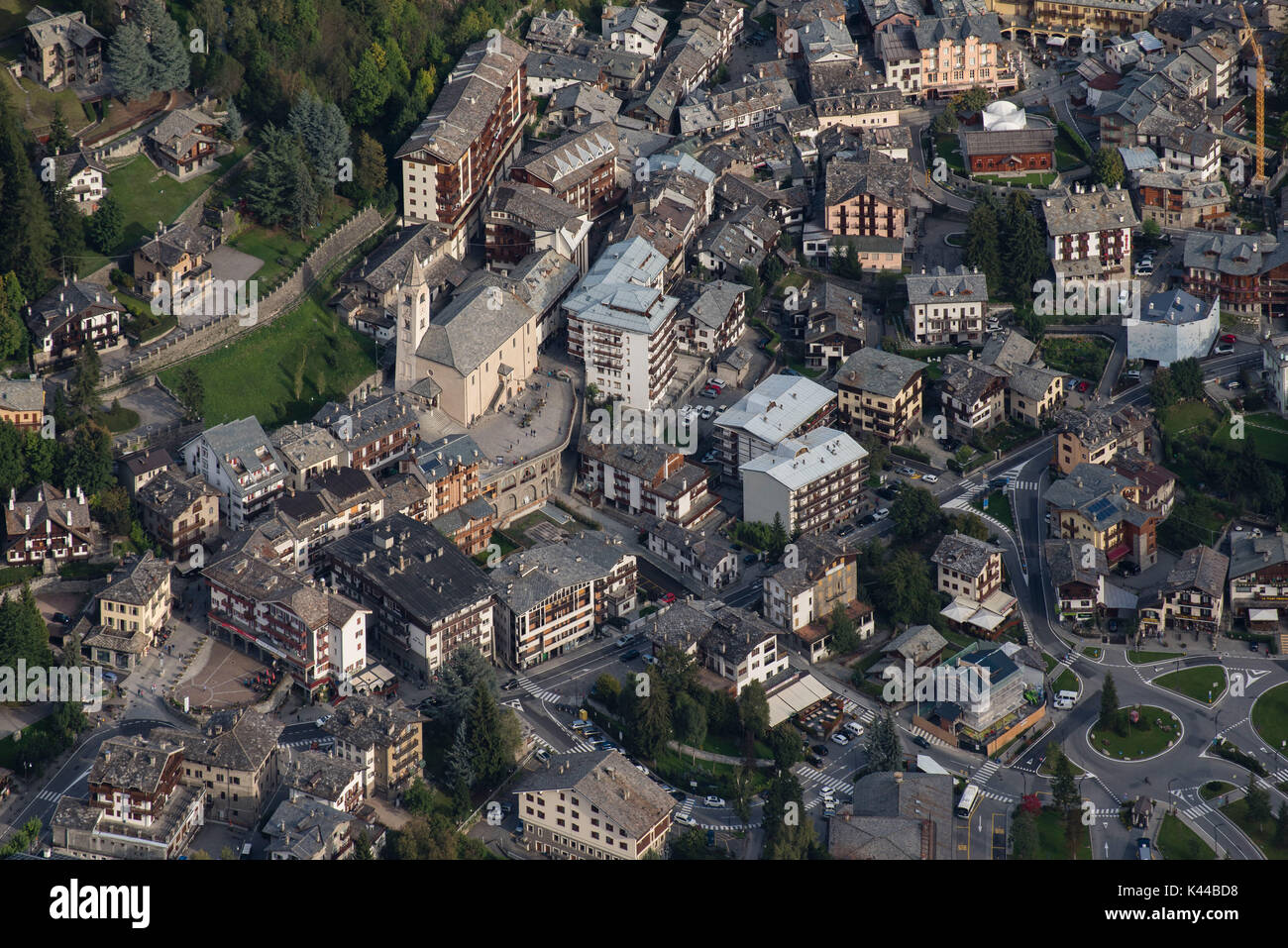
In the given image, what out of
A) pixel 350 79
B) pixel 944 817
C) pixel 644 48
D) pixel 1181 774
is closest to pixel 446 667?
pixel 944 817

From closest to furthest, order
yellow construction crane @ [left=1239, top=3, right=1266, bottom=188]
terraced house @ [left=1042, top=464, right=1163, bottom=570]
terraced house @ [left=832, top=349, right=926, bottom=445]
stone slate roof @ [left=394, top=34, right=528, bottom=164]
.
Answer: terraced house @ [left=1042, top=464, right=1163, bottom=570] < terraced house @ [left=832, top=349, right=926, bottom=445] < stone slate roof @ [left=394, top=34, right=528, bottom=164] < yellow construction crane @ [left=1239, top=3, right=1266, bottom=188]

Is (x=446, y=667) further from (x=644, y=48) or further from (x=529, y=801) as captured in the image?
(x=644, y=48)

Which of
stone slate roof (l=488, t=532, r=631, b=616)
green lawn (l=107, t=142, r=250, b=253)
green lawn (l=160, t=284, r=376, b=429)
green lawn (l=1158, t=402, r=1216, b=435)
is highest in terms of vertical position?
green lawn (l=107, t=142, r=250, b=253)

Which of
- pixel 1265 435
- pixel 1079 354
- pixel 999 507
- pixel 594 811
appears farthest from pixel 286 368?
pixel 1265 435

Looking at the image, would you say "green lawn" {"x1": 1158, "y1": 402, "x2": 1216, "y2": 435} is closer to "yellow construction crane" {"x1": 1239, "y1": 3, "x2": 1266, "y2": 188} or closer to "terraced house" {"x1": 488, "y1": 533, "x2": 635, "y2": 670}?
"yellow construction crane" {"x1": 1239, "y1": 3, "x2": 1266, "y2": 188}

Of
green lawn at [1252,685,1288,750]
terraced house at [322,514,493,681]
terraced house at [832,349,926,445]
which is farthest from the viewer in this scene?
terraced house at [832,349,926,445]

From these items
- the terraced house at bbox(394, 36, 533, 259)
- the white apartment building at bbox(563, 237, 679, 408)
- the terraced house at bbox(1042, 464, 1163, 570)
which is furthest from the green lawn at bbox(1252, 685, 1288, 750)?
the terraced house at bbox(394, 36, 533, 259)

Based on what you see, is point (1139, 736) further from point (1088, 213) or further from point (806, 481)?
point (1088, 213)
